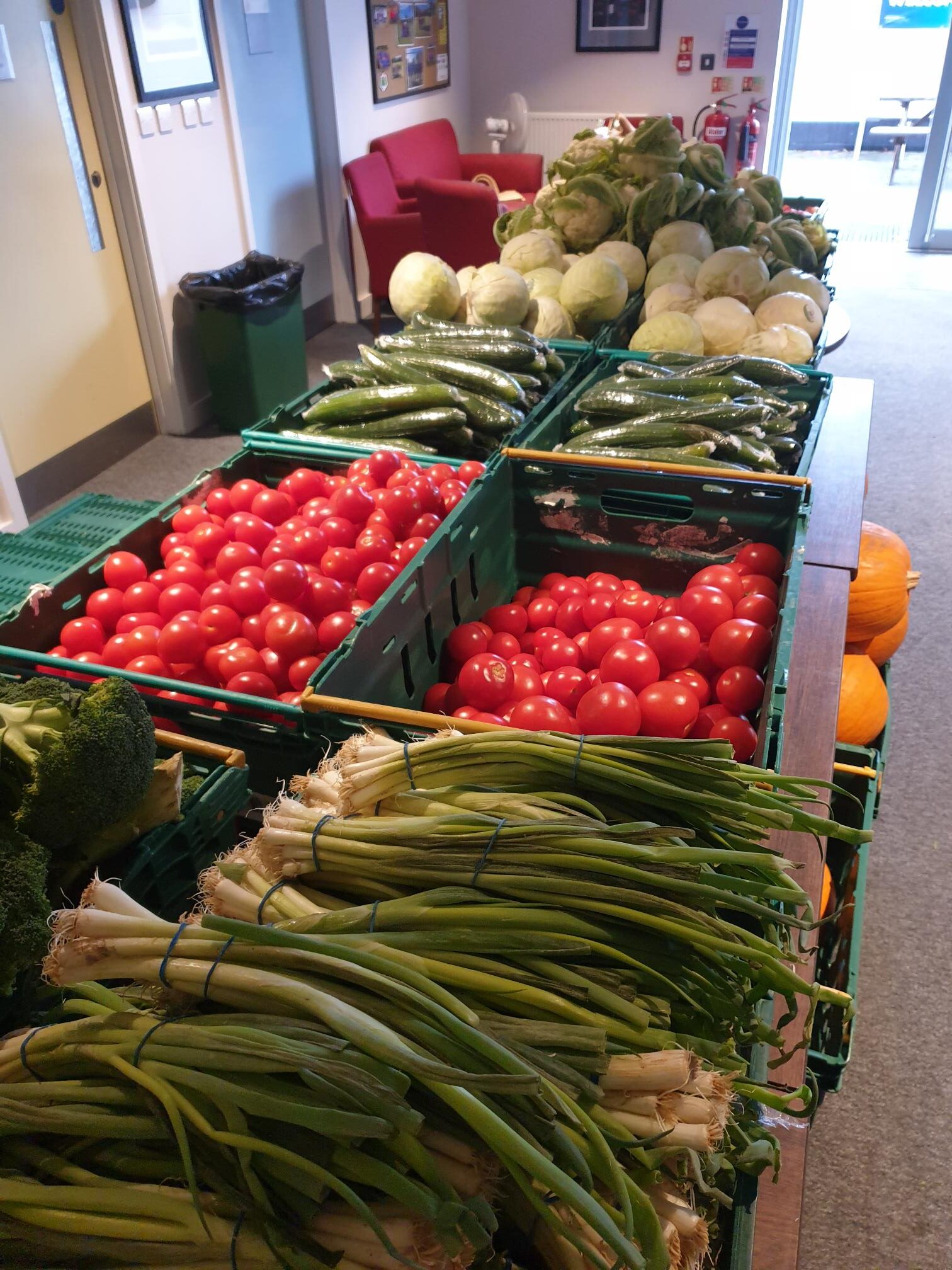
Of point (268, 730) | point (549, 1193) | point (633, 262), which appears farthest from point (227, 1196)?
point (633, 262)

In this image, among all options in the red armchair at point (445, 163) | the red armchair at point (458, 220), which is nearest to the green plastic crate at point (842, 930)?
the red armchair at point (458, 220)

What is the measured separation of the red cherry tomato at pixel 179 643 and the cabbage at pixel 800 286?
2359 mm

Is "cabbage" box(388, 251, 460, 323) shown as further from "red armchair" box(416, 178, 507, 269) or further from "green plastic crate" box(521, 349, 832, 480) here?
"red armchair" box(416, 178, 507, 269)

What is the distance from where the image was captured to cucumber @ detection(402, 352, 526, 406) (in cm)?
239

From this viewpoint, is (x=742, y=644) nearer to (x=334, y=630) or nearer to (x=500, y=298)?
(x=334, y=630)

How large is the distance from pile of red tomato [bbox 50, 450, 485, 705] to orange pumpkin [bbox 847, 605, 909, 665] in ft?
3.95

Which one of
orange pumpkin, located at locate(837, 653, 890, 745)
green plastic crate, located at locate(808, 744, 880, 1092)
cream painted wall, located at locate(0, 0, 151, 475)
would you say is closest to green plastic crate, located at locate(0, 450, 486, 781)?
green plastic crate, located at locate(808, 744, 880, 1092)

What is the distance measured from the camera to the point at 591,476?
80.0 inches

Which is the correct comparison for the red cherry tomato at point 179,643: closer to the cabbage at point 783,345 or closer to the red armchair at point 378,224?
the cabbage at point 783,345

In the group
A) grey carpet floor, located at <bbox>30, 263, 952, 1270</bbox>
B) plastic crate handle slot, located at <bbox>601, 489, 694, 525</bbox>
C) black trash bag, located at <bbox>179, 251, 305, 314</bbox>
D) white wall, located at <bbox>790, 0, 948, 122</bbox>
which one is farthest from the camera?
white wall, located at <bbox>790, 0, 948, 122</bbox>

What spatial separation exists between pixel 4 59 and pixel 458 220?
2642 mm

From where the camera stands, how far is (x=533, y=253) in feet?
10.5

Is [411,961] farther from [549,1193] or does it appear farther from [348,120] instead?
[348,120]

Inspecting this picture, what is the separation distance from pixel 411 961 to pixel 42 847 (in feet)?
1.32
